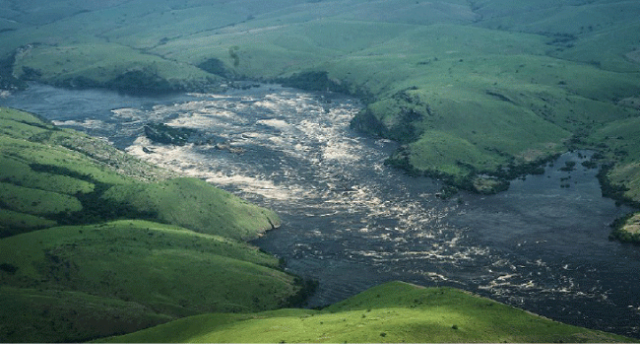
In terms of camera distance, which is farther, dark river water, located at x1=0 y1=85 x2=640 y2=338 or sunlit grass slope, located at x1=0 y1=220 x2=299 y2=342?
dark river water, located at x1=0 y1=85 x2=640 y2=338

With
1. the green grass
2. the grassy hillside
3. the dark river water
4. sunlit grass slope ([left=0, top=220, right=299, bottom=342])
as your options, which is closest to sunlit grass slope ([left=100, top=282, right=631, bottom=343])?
sunlit grass slope ([left=0, top=220, right=299, bottom=342])

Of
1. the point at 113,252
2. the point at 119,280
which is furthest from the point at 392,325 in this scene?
the point at 113,252

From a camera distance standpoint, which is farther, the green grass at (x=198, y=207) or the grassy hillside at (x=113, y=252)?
the green grass at (x=198, y=207)

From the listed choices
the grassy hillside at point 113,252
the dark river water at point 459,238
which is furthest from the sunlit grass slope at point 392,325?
the dark river water at point 459,238

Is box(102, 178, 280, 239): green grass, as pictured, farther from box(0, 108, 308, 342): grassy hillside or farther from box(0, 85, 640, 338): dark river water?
box(0, 85, 640, 338): dark river water

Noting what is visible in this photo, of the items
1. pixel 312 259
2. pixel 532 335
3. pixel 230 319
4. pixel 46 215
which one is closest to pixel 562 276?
pixel 532 335

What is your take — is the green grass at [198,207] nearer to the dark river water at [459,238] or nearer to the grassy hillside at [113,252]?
the grassy hillside at [113,252]
